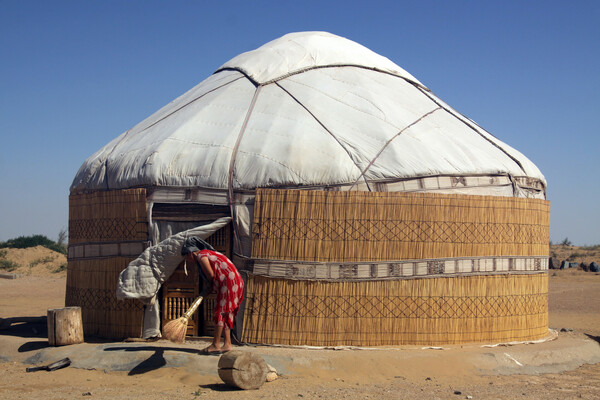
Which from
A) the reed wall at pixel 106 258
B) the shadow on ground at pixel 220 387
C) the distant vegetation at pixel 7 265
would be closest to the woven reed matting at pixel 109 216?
the reed wall at pixel 106 258

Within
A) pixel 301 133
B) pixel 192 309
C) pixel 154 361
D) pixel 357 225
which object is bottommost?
pixel 154 361

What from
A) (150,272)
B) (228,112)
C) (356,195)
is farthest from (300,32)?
(150,272)

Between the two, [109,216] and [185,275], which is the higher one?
[109,216]

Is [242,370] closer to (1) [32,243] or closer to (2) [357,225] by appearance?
(2) [357,225]

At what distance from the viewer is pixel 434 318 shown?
6680mm

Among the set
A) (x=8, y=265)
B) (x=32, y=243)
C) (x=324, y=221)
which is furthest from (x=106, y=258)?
(x=32, y=243)

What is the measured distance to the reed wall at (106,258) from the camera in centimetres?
694

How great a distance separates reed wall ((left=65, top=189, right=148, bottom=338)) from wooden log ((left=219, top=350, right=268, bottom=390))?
2.02 m

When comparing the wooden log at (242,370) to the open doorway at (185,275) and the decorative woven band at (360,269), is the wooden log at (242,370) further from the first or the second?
the open doorway at (185,275)

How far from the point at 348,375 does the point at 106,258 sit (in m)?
2.96

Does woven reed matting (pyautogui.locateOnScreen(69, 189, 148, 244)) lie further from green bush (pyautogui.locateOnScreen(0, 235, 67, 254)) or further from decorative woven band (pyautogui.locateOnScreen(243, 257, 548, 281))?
green bush (pyautogui.locateOnScreen(0, 235, 67, 254))

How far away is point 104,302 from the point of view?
282 inches

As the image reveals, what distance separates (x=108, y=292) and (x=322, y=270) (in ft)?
7.66

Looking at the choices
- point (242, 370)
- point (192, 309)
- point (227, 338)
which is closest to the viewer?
point (242, 370)
